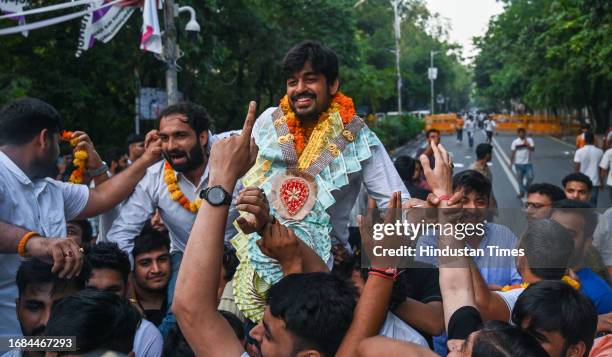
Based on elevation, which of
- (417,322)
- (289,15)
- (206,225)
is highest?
(289,15)

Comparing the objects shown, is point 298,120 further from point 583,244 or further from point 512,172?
point 512,172

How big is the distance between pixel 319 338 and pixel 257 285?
3.26 ft

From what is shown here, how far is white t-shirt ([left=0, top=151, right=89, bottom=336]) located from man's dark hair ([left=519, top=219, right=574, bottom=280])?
2.38 m

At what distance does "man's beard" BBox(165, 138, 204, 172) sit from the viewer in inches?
159

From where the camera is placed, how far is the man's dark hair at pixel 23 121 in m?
3.24

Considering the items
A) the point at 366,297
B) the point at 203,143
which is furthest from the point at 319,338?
the point at 203,143

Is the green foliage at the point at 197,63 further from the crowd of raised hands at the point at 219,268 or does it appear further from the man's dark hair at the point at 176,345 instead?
the crowd of raised hands at the point at 219,268

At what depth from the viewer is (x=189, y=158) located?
160 inches

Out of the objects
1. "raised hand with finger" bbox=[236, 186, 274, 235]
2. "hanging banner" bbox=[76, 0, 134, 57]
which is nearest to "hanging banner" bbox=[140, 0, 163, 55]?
"hanging banner" bbox=[76, 0, 134, 57]

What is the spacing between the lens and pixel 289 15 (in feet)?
62.1

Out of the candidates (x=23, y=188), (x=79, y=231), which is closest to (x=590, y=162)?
(x=79, y=231)

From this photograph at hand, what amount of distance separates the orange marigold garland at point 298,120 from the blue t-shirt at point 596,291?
1.46 metres

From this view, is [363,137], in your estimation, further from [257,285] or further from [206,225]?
[206,225]

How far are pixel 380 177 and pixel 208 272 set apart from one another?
166 cm
